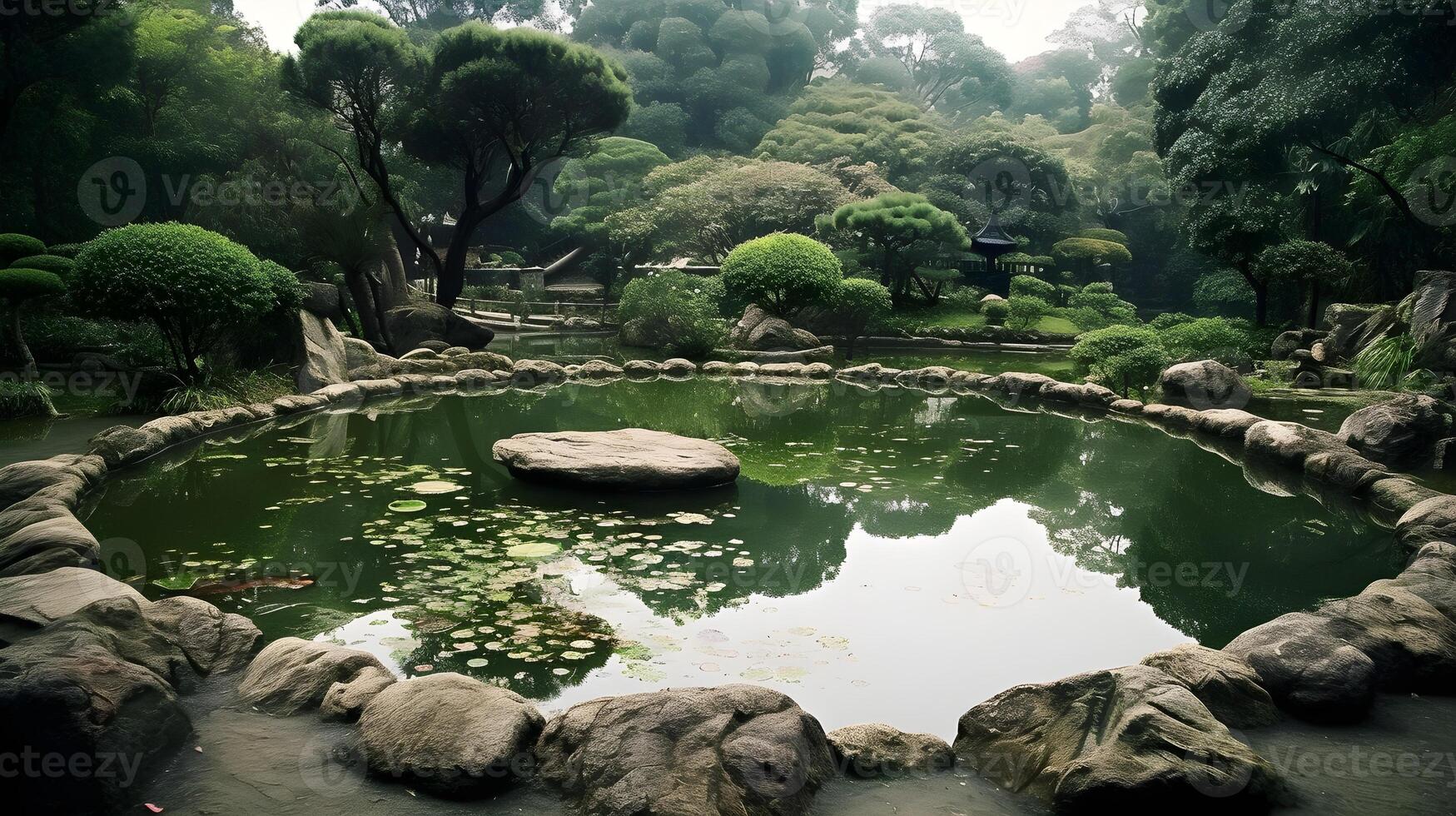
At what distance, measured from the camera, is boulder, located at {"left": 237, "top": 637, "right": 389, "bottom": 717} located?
3457 millimetres

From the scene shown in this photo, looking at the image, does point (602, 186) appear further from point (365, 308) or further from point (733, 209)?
point (365, 308)

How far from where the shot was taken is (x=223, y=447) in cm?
836

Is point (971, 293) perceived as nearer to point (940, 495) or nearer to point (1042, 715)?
point (940, 495)

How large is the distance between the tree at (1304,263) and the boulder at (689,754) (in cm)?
1481

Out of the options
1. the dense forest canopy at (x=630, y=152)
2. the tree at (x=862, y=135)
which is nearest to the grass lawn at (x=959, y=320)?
the dense forest canopy at (x=630, y=152)

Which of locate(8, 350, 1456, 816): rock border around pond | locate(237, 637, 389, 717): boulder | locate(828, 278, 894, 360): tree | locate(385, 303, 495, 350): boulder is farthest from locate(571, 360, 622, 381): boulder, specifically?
locate(237, 637, 389, 717): boulder

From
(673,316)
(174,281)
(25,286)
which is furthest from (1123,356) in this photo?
(25,286)

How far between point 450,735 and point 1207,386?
33.2ft

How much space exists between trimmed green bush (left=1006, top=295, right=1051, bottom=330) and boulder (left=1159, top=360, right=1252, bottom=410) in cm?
868

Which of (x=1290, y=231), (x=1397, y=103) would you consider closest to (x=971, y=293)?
(x=1290, y=231)

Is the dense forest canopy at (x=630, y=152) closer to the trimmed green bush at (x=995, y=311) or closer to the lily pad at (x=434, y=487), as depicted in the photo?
the trimmed green bush at (x=995, y=311)

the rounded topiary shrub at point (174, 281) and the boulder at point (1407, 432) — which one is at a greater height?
the rounded topiary shrub at point (174, 281)

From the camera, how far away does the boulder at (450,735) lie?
2.90 meters

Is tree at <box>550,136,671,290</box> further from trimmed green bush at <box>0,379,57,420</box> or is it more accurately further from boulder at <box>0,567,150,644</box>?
boulder at <box>0,567,150,644</box>
